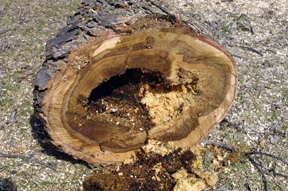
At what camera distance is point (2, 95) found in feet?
9.71

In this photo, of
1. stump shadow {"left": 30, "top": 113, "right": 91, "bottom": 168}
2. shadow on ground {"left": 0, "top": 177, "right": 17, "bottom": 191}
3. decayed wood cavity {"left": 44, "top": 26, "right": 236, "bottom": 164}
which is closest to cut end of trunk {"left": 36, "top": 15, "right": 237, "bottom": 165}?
decayed wood cavity {"left": 44, "top": 26, "right": 236, "bottom": 164}

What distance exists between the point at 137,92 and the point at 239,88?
1.45 m

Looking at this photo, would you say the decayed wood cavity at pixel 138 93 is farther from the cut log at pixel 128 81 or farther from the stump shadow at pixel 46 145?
the stump shadow at pixel 46 145

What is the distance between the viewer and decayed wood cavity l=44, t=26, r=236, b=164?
1.85 m

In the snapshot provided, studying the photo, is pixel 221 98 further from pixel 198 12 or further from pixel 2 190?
pixel 198 12

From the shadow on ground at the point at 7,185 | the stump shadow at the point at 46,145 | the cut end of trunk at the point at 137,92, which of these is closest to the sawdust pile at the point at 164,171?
the cut end of trunk at the point at 137,92

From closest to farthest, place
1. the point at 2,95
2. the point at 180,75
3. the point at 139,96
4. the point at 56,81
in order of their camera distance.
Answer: the point at 56,81, the point at 180,75, the point at 139,96, the point at 2,95

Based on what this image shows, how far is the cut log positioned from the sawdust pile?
0.33 ft

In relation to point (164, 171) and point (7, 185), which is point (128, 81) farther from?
point (7, 185)

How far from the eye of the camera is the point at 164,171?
2170 mm

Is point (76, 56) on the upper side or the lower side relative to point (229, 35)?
upper

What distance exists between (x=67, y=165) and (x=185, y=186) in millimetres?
1096

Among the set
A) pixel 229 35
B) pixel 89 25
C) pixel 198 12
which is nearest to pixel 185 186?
pixel 89 25

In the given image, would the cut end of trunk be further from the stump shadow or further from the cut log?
the stump shadow
